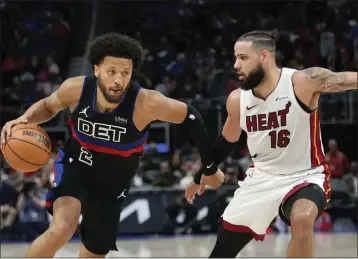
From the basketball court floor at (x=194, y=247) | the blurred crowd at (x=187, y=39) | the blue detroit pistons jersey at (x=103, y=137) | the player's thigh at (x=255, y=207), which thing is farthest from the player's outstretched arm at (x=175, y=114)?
the blurred crowd at (x=187, y=39)

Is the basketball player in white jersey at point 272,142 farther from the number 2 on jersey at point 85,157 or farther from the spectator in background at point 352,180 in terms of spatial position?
the spectator in background at point 352,180

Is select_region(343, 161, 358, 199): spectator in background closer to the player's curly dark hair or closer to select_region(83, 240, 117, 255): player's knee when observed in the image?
select_region(83, 240, 117, 255): player's knee

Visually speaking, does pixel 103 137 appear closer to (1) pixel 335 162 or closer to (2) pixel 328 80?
(2) pixel 328 80

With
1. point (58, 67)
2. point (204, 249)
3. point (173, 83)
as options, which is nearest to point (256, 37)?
point (204, 249)

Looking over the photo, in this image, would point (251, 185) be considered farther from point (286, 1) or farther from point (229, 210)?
point (286, 1)

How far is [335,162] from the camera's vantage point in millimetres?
13469

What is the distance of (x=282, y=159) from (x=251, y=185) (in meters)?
0.30

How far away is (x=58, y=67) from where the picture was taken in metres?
16.3

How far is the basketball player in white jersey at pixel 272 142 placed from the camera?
198 inches

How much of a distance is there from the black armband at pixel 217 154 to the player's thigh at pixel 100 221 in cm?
73

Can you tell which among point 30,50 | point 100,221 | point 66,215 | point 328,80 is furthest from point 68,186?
point 30,50

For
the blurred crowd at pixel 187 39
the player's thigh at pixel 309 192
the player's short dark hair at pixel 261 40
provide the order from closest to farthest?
the player's thigh at pixel 309 192, the player's short dark hair at pixel 261 40, the blurred crowd at pixel 187 39

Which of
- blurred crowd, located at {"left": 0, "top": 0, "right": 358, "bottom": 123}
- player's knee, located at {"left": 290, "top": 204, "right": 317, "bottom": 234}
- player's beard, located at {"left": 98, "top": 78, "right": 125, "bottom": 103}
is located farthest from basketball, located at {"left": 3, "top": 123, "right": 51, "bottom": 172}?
blurred crowd, located at {"left": 0, "top": 0, "right": 358, "bottom": 123}

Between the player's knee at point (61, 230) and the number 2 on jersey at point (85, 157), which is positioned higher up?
the number 2 on jersey at point (85, 157)
